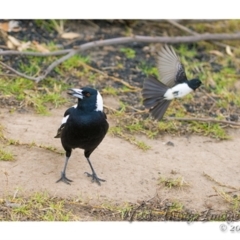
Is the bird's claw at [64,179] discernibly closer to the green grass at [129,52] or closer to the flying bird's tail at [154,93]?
the flying bird's tail at [154,93]

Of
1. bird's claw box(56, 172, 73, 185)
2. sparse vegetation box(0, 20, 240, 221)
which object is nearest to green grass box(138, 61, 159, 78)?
sparse vegetation box(0, 20, 240, 221)

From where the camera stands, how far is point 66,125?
5.46 m

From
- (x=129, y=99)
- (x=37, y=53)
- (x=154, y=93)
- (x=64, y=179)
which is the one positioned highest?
(x=37, y=53)

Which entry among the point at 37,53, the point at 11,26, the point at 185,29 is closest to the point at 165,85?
the point at 37,53

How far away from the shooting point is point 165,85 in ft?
20.8

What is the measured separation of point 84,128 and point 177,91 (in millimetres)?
1264

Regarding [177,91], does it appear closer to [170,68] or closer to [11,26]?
[170,68]

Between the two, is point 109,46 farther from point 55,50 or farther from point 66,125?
point 66,125

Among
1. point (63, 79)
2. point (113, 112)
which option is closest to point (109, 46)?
point (63, 79)

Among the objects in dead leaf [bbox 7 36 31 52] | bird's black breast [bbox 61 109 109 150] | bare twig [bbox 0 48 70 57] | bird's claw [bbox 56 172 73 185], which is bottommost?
bird's claw [bbox 56 172 73 185]

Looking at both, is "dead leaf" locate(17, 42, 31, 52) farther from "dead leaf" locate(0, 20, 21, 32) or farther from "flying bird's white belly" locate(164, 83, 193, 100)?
"flying bird's white belly" locate(164, 83, 193, 100)

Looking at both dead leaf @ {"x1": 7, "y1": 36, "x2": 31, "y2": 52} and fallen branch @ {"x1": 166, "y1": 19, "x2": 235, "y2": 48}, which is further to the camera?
fallen branch @ {"x1": 166, "y1": 19, "x2": 235, "y2": 48}

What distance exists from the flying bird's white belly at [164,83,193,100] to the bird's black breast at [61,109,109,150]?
1060mm

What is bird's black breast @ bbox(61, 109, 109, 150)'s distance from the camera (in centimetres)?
539
